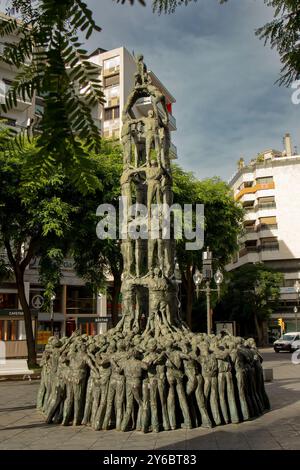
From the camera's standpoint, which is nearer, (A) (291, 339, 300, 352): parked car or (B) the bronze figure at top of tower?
(B) the bronze figure at top of tower

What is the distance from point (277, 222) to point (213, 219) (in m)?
28.8

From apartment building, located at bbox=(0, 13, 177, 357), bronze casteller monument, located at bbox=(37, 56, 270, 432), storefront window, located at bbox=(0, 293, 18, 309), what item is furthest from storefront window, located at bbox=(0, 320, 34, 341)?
bronze casteller monument, located at bbox=(37, 56, 270, 432)

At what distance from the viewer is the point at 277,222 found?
54312 mm

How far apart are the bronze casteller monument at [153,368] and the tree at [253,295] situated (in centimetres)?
3232

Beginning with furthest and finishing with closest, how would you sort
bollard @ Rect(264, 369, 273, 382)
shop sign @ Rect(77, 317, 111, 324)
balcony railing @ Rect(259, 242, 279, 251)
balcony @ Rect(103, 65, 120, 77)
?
balcony railing @ Rect(259, 242, 279, 251) < balcony @ Rect(103, 65, 120, 77) < shop sign @ Rect(77, 317, 111, 324) < bollard @ Rect(264, 369, 273, 382)

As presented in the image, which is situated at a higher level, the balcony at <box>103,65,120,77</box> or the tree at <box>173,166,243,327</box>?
the balcony at <box>103,65,120,77</box>

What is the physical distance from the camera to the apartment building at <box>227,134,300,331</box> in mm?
52906

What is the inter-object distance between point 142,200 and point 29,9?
1119 centimetres

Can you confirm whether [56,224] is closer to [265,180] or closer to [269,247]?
[269,247]

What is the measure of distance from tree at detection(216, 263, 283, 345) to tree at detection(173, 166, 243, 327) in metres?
15.4

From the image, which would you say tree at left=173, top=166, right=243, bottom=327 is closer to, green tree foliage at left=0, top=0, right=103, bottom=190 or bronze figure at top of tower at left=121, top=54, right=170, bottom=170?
bronze figure at top of tower at left=121, top=54, right=170, bottom=170

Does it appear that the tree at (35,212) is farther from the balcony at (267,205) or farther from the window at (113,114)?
the balcony at (267,205)

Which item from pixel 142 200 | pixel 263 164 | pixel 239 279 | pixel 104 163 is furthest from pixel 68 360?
pixel 263 164

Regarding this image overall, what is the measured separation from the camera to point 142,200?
1338 cm
